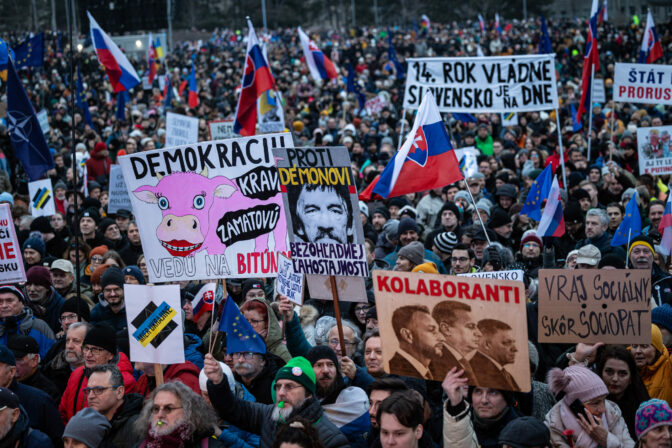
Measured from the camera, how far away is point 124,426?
16.3ft

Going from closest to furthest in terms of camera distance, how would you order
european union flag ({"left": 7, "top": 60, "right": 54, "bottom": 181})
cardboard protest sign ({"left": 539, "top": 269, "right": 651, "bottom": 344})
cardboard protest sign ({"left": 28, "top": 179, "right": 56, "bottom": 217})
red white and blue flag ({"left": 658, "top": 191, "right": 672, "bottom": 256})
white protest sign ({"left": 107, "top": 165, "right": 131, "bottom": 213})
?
cardboard protest sign ({"left": 539, "top": 269, "right": 651, "bottom": 344}), red white and blue flag ({"left": 658, "top": 191, "right": 672, "bottom": 256}), european union flag ({"left": 7, "top": 60, "right": 54, "bottom": 181}), cardboard protest sign ({"left": 28, "top": 179, "right": 56, "bottom": 217}), white protest sign ({"left": 107, "top": 165, "right": 131, "bottom": 213})

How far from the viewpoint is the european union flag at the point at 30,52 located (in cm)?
1697

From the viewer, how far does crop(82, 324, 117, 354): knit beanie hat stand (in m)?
5.68

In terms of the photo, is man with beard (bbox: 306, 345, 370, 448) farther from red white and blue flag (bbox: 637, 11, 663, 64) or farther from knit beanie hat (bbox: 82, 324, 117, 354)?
red white and blue flag (bbox: 637, 11, 663, 64)

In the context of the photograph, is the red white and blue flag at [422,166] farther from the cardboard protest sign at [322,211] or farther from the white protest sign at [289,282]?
the cardboard protest sign at [322,211]

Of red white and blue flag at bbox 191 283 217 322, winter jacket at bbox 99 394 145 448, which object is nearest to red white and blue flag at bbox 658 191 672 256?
red white and blue flag at bbox 191 283 217 322

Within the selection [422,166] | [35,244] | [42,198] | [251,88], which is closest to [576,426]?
[422,166]

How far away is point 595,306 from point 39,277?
15.1 feet

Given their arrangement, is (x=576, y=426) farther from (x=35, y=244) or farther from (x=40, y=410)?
(x=35, y=244)

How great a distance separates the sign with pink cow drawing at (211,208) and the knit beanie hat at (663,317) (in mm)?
2449

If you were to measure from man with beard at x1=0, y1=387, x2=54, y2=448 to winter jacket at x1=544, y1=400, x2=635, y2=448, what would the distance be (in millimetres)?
2600

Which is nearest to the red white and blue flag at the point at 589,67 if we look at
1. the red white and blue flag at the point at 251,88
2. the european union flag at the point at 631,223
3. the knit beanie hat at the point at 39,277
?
the red white and blue flag at the point at 251,88

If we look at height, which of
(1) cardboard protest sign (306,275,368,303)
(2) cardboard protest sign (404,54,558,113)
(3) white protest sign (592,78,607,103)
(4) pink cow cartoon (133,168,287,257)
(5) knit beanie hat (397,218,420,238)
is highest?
(2) cardboard protest sign (404,54,558,113)

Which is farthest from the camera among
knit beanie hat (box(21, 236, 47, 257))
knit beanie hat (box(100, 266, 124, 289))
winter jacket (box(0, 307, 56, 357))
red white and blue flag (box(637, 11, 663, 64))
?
red white and blue flag (box(637, 11, 663, 64))
